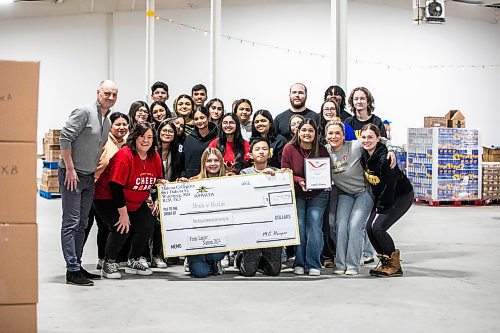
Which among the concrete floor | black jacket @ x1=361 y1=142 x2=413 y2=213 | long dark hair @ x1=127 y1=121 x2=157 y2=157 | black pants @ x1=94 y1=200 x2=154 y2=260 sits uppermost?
long dark hair @ x1=127 y1=121 x2=157 y2=157

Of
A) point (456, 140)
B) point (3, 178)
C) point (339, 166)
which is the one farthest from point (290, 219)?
point (456, 140)

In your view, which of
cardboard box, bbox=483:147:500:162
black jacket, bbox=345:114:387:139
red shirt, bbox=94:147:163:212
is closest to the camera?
red shirt, bbox=94:147:163:212

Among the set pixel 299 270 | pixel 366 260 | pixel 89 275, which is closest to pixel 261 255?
pixel 299 270

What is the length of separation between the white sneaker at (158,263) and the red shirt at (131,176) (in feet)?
2.66

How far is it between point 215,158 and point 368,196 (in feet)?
4.77

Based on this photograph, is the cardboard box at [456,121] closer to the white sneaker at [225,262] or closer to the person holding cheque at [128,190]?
the white sneaker at [225,262]

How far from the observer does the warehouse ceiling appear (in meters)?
21.2

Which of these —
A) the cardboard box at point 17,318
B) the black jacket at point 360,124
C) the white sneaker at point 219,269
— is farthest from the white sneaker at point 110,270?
the cardboard box at point 17,318

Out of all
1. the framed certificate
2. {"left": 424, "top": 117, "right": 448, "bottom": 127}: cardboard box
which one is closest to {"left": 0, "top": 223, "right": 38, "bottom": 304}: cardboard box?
the framed certificate

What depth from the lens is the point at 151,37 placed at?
1827 cm

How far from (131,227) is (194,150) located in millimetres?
982

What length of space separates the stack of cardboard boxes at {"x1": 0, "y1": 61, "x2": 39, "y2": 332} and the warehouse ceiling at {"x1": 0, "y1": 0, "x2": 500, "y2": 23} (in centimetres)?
1736

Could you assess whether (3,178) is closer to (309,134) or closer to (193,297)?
(193,297)

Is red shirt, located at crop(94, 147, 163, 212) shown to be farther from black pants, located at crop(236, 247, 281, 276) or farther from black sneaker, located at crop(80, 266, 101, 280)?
black pants, located at crop(236, 247, 281, 276)
